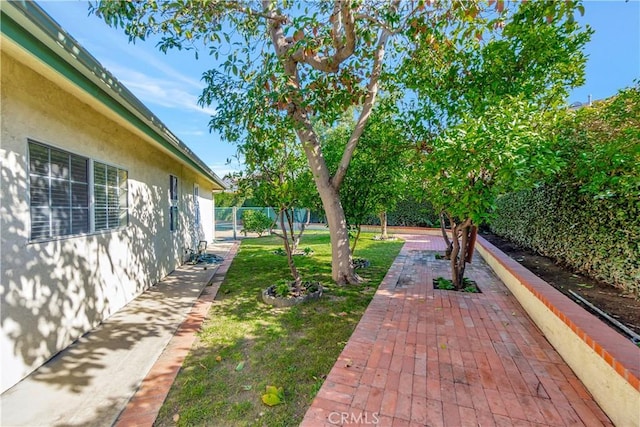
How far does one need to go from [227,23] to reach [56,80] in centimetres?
318

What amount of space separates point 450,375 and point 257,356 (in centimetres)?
211

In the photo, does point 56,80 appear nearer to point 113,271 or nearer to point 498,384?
point 113,271

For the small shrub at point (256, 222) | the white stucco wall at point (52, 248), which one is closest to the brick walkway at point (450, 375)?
the white stucco wall at point (52, 248)

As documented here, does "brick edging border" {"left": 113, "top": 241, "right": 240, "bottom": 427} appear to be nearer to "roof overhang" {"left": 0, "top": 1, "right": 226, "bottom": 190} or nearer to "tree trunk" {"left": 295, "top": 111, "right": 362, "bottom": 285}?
"tree trunk" {"left": 295, "top": 111, "right": 362, "bottom": 285}

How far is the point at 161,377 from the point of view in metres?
2.96

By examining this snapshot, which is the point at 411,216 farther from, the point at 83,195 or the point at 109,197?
the point at 83,195

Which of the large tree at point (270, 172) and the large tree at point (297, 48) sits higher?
the large tree at point (297, 48)

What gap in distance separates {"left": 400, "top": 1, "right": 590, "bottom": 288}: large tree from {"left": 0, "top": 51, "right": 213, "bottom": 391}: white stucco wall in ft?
16.8

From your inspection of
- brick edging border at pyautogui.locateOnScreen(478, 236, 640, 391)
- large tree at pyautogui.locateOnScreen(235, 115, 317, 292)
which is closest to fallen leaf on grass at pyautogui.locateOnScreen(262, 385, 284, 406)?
brick edging border at pyautogui.locateOnScreen(478, 236, 640, 391)

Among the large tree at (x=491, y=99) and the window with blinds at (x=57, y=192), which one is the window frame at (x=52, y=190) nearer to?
the window with blinds at (x=57, y=192)

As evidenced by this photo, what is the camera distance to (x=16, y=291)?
9.35ft

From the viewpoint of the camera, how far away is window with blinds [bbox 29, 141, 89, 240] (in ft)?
10.4

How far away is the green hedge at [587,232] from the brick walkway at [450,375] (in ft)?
5.59

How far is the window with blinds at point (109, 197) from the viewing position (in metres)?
4.40
